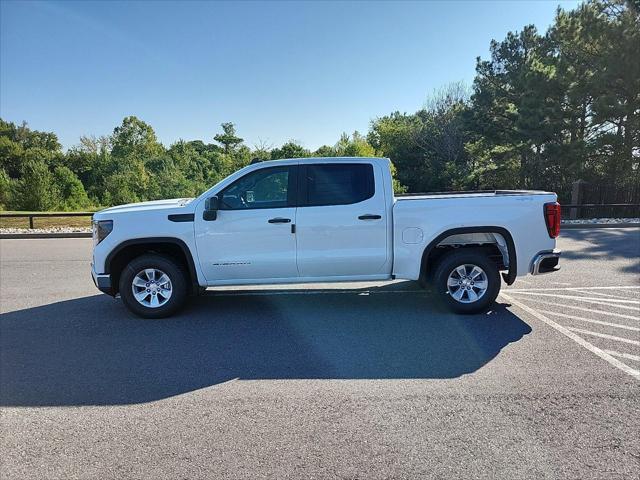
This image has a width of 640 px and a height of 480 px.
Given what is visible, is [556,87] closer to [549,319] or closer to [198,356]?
[549,319]

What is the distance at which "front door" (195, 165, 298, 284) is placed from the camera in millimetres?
5477

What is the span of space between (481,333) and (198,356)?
3.14m

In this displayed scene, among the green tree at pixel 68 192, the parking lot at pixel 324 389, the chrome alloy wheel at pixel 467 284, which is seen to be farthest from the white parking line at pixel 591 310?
the green tree at pixel 68 192

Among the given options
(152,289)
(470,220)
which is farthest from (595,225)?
(152,289)

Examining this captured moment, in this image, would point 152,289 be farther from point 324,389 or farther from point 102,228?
point 324,389

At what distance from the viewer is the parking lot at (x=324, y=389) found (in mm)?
2746

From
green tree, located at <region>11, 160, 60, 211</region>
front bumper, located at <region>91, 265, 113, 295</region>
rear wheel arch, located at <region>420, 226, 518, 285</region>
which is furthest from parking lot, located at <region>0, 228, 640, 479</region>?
green tree, located at <region>11, 160, 60, 211</region>

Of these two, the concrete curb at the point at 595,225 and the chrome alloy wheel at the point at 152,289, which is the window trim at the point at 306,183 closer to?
the chrome alloy wheel at the point at 152,289

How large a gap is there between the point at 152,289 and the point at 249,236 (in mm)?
1471

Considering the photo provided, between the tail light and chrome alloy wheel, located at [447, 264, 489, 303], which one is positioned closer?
the tail light

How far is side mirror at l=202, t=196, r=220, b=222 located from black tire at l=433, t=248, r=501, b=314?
116 inches

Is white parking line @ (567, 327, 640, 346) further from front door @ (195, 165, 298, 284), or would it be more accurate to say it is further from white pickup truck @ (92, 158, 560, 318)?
→ front door @ (195, 165, 298, 284)

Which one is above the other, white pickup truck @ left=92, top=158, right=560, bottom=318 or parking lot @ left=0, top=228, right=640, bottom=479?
white pickup truck @ left=92, top=158, right=560, bottom=318

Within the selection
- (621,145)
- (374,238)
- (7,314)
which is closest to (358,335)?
(374,238)
